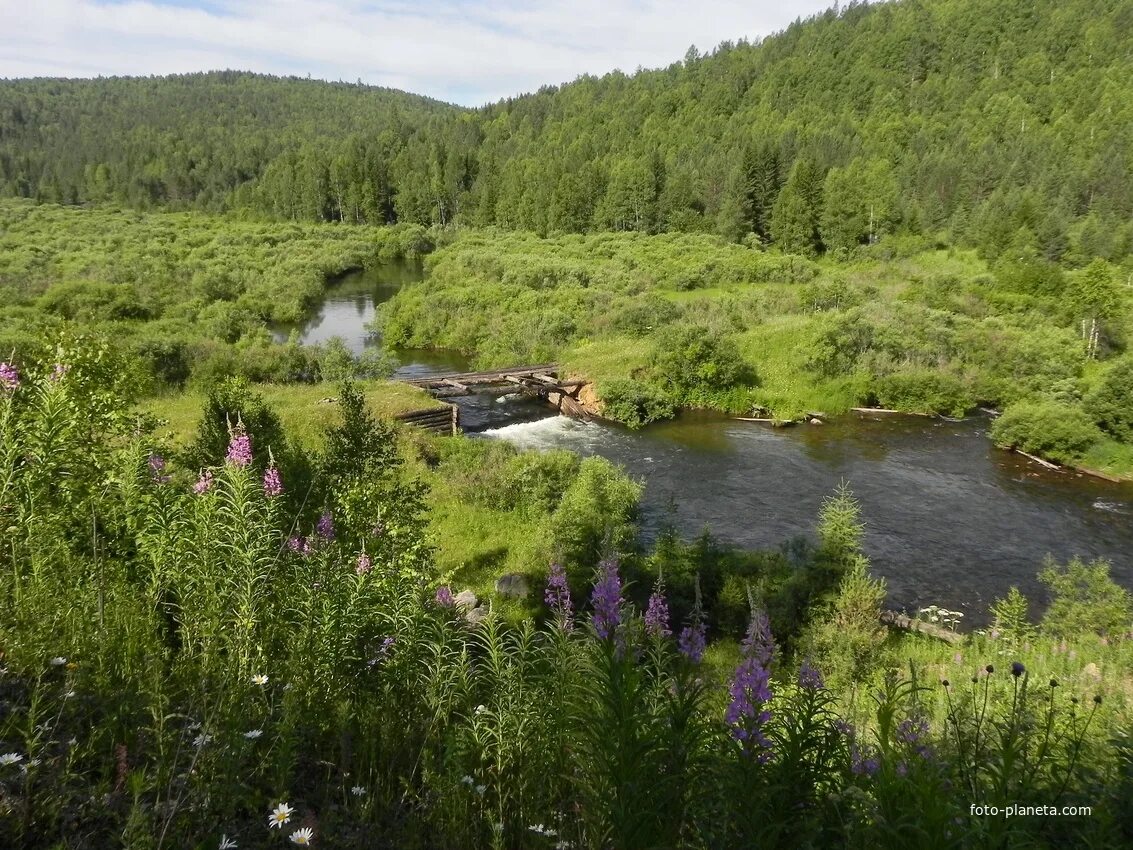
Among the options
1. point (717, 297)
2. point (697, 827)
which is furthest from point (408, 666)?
point (717, 297)

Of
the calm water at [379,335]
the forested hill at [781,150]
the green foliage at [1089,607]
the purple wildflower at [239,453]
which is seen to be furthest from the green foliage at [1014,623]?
the forested hill at [781,150]

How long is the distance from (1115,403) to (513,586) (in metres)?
23.2

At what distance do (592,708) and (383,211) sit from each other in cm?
10749

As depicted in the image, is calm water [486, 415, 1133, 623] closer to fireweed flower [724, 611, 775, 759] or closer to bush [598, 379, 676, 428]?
bush [598, 379, 676, 428]

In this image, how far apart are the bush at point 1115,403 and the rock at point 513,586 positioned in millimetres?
22232

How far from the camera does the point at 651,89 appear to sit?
146625 mm

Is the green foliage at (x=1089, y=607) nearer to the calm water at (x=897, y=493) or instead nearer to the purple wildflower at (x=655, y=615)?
the calm water at (x=897, y=493)

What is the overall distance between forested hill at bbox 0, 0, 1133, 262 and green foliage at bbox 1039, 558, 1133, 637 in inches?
2017

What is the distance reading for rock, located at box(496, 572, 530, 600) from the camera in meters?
14.0

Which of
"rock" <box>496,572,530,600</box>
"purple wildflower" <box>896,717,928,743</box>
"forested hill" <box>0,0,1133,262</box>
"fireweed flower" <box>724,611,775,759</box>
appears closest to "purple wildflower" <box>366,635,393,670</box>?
"fireweed flower" <box>724,611,775,759</box>

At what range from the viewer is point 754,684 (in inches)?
137

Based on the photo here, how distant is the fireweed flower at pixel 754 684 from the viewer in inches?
132

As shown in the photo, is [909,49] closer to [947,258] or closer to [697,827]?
[947,258]

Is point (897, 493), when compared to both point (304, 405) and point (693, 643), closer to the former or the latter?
point (304, 405)
